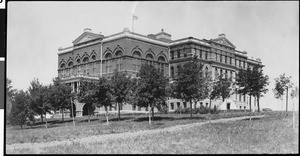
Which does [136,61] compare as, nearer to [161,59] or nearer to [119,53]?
[119,53]

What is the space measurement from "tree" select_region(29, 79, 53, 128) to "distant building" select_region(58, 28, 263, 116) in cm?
1597

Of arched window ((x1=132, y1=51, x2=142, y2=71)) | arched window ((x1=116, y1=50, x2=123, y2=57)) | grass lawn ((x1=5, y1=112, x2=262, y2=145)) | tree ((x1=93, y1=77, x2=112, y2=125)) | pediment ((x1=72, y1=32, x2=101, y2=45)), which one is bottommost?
grass lawn ((x1=5, y1=112, x2=262, y2=145))

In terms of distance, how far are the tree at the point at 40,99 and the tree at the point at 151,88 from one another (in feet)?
34.2

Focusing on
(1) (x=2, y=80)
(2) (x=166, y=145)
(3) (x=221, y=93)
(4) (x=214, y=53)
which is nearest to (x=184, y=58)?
(4) (x=214, y=53)

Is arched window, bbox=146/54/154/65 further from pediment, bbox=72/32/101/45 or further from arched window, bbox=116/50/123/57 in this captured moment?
pediment, bbox=72/32/101/45

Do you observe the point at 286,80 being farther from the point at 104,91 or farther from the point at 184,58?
the point at 104,91

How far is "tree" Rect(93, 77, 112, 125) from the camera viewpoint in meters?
33.2

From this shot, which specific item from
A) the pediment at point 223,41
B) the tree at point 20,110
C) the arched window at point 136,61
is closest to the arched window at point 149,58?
the arched window at point 136,61

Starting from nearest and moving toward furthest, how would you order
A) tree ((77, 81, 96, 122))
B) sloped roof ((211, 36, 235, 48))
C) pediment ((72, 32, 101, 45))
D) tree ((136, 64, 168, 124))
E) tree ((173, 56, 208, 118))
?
1. tree ((136, 64, 168, 124))
2. tree ((173, 56, 208, 118))
3. tree ((77, 81, 96, 122))
4. pediment ((72, 32, 101, 45))
5. sloped roof ((211, 36, 235, 48))

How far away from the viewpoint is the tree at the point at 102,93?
3321cm

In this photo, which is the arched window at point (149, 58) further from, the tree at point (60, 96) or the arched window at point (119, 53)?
the tree at point (60, 96)

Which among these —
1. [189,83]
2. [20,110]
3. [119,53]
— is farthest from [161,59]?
[20,110]

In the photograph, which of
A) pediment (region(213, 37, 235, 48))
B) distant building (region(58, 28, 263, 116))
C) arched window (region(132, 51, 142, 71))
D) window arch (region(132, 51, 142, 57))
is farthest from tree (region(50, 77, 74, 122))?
pediment (region(213, 37, 235, 48))

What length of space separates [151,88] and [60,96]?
467 inches
